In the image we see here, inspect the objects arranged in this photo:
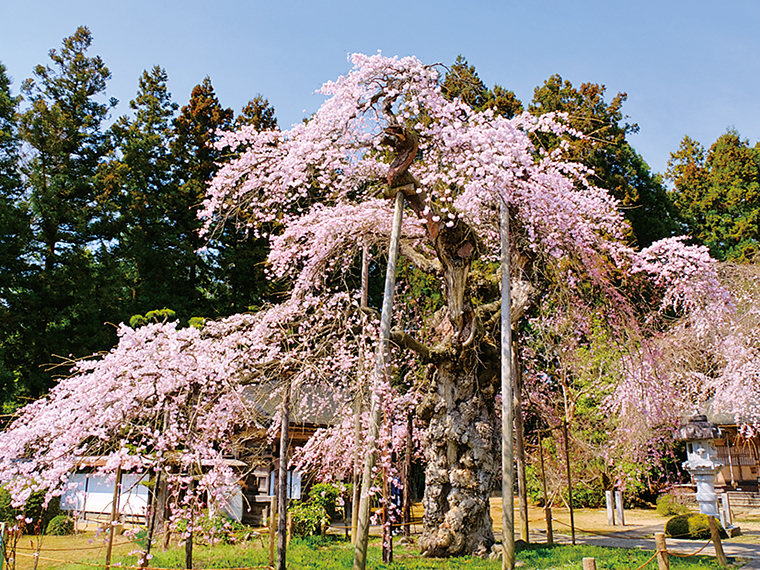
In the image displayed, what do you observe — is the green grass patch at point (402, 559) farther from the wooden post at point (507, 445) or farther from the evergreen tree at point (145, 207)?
the evergreen tree at point (145, 207)

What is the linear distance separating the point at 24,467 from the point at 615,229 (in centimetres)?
964

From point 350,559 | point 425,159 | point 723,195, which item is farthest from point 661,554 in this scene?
point 723,195

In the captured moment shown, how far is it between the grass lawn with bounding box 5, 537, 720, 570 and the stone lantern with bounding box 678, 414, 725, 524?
342cm

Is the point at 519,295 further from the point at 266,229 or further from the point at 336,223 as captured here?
the point at 266,229

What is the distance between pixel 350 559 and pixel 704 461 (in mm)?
8125

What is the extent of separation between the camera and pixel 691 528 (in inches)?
460

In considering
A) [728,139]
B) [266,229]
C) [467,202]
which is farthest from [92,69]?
[728,139]

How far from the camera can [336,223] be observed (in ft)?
31.9

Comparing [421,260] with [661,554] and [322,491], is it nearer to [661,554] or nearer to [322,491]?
[322,491]

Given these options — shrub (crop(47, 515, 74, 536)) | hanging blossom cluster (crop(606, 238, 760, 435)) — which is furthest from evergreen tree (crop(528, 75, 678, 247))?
shrub (crop(47, 515, 74, 536))

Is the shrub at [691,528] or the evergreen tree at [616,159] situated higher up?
the evergreen tree at [616,159]

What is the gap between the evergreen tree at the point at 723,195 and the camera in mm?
25625

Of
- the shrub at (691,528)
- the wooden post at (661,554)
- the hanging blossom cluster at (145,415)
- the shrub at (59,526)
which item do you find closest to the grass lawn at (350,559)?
the wooden post at (661,554)

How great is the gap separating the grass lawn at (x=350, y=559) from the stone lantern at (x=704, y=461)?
342 centimetres
